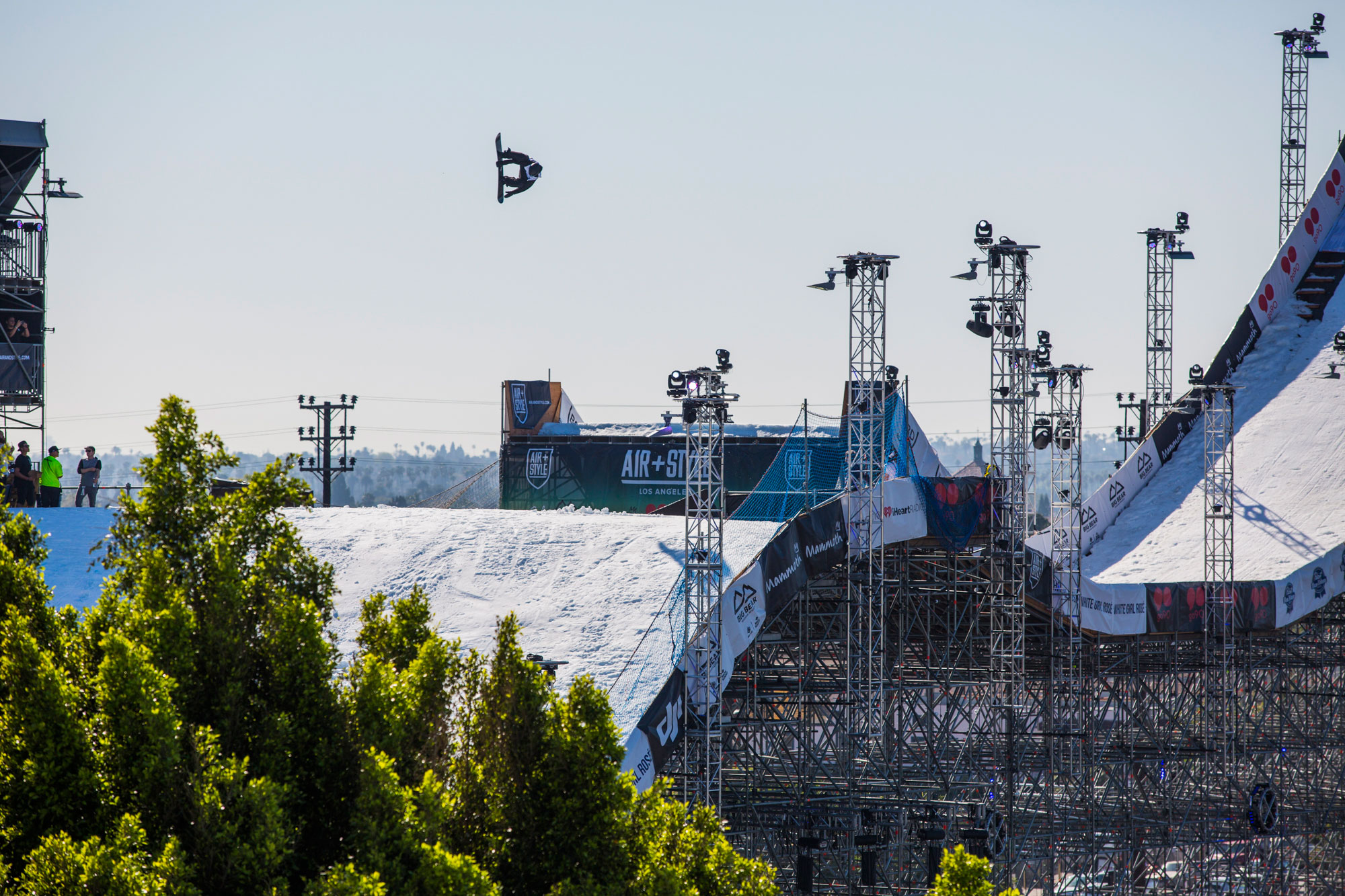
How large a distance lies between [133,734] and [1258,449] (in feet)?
91.2

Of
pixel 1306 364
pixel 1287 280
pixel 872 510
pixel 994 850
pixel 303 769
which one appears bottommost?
pixel 994 850

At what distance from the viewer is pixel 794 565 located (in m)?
21.3

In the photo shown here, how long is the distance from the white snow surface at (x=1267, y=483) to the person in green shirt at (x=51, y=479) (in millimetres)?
19559

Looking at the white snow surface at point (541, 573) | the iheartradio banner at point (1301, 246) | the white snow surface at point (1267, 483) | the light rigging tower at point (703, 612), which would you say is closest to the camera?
the light rigging tower at point (703, 612)

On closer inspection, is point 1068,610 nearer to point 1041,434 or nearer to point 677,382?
point 1041,434

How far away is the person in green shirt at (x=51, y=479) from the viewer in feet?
80.2

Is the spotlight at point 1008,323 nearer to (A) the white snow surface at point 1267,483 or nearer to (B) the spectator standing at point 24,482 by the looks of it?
(A) the white snow surface at point 1267,483

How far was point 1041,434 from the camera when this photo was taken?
2550 centimetres

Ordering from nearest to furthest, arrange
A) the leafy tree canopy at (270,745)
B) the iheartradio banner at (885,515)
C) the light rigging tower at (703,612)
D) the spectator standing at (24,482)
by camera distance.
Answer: the leafy tree canopy at (270,745) → the light rigging tower at (703,612) → the iheartradio banner at (885,515) → the spectator standing at (24,482)

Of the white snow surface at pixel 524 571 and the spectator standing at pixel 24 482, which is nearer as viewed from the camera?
the white snow surface at pixel 524 571

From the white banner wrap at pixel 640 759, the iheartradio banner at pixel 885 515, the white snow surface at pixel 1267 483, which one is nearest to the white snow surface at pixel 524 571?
the white banner wrap at pixel 640 759

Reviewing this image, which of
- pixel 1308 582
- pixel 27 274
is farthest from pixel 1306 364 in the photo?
pixel 27 274

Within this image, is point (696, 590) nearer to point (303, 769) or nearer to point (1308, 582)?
point (303, 769)

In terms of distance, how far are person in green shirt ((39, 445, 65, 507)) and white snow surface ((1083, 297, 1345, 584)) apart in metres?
19.6
